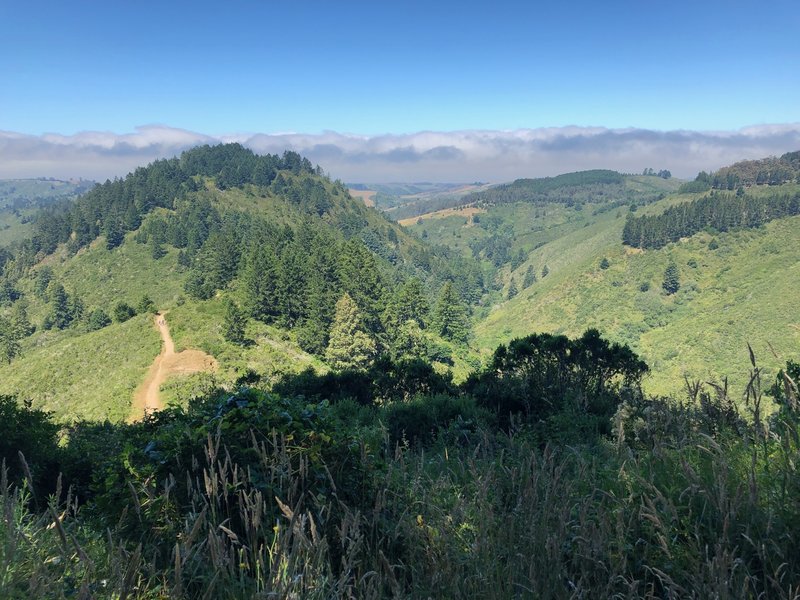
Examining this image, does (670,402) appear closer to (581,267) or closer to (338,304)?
(338,304)

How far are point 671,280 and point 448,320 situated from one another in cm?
5740

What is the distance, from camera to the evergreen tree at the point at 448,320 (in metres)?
72.1

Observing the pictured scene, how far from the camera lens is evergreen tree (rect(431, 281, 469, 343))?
237 ft

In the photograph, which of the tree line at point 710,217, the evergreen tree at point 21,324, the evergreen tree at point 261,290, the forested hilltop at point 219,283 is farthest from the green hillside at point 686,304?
the evergreen tree at point 21,324

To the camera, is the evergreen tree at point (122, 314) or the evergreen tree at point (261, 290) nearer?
the evergreen tree at point (261, 290)

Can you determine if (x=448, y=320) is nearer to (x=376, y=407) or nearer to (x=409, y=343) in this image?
(x=409, y=343)

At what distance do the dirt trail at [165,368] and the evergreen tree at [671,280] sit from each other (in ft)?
306

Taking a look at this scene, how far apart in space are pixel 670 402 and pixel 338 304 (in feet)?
175

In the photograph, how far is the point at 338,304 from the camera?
189 ft

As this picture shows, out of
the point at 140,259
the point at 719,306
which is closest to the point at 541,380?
the point at 719,306

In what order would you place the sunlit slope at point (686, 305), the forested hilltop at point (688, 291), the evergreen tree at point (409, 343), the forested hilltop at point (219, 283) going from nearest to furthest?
the forested hilltop at point (219, 283)
the evergreen tree at point (409, 343)
the sunlit slope at point (686, 305)
the forested hilltop at point (688, 291)

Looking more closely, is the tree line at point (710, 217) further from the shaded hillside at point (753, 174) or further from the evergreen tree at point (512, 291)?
the evergreen tree at point (512, 291)

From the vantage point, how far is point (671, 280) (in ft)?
326

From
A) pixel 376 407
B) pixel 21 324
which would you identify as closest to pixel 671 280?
pixel 376 407
